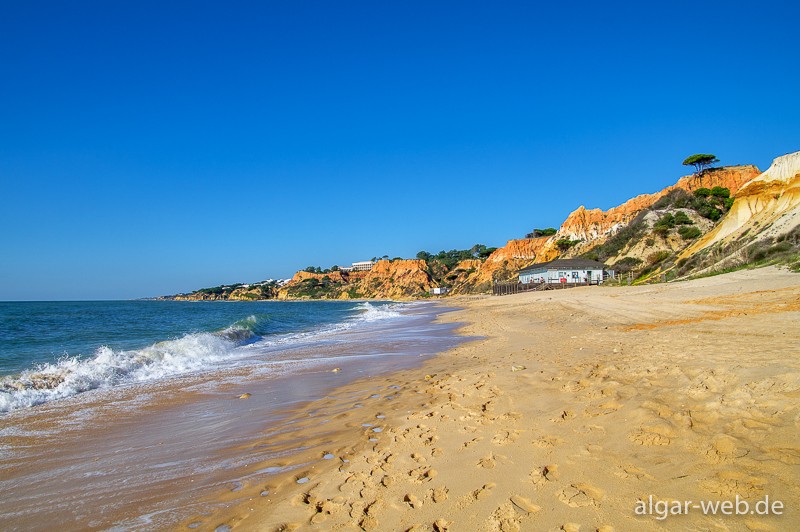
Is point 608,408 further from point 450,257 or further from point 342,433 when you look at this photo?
point 450,257

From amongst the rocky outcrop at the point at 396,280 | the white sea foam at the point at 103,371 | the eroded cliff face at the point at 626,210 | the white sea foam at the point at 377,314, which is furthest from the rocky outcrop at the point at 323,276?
the white sea foam at the point at 103,371

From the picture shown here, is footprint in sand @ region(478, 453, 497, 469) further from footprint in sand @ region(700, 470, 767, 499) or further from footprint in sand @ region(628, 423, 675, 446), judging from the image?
footprint in sand @ region(700, 470, 767, 499)

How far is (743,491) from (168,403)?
7.44 metres

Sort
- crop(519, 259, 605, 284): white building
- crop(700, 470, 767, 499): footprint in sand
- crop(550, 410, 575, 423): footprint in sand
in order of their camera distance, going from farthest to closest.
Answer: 1. crop(519, 259, 605, 284): white building
2. crop(550, 410, 575, 423): footprint in sand
3. crop(700, 470, 767, 499): footprint in sand

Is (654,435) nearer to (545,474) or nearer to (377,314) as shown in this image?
(545,474)

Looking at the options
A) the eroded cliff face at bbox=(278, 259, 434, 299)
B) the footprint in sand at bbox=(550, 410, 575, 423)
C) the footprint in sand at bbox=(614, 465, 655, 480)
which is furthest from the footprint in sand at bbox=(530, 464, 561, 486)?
the eroded cliff face at bbox=(278, 259, 434, 299)

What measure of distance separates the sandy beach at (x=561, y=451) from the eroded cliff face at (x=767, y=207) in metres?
21.8

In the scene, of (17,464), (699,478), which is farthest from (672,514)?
(17,464)

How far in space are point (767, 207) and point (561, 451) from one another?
32438 millimetres

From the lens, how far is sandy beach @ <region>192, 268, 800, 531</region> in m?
2.70

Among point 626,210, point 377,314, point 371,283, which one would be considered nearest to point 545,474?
point 377,314

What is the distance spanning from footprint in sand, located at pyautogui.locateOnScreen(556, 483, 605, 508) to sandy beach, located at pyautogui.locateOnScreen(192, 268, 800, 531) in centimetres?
1

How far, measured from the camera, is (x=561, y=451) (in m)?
3.61

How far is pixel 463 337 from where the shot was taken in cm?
1448
